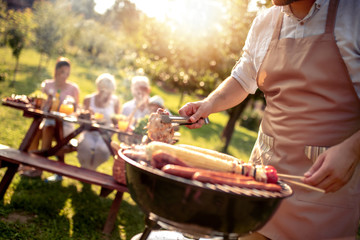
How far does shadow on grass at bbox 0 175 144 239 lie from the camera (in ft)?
12.3

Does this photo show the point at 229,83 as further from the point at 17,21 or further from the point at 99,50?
the point at 99,50

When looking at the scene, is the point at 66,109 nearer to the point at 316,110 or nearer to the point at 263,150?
the point at 263,150

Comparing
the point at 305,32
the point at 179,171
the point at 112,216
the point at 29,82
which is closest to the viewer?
the point at 179,171

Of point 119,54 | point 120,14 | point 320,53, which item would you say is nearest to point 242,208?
point 320,53

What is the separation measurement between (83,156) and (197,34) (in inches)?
247

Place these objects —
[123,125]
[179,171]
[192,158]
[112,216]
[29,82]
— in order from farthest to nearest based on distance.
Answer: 1. [29,82]
2. [123,125]
3. [112,216]
4. [192,158]
5. [179,171]

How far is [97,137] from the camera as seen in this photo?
225 inches

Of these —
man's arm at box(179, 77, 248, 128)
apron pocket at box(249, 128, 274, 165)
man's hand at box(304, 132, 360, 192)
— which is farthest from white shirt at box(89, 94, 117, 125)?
man's hand at box(304, 132, 360, 192)

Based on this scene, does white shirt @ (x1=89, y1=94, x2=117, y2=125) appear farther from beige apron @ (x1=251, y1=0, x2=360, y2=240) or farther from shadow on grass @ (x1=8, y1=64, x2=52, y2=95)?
shadow on grass @ (x1=8, y1=64, x2=52, y2=95)

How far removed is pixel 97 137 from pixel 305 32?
178 inches

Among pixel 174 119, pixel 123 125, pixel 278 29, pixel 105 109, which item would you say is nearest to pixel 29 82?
pixel 105 109

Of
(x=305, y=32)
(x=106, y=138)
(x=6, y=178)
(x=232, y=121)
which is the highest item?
(x=305, y=32)

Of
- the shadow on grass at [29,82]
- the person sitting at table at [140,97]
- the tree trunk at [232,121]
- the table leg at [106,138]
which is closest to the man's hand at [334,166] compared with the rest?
the table leg at [106,138]

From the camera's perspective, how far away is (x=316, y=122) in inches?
65.5
